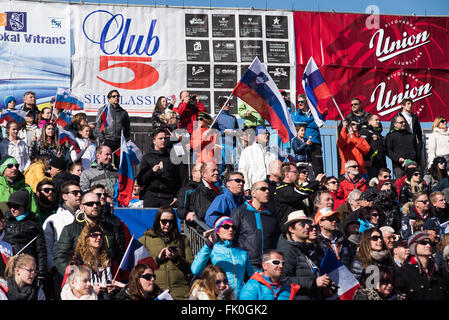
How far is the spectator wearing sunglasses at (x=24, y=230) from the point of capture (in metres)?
11.0

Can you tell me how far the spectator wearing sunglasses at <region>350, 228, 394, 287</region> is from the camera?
11.4m

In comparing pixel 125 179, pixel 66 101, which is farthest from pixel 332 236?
pixel 66 101

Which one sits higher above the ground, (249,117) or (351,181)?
(249,117)

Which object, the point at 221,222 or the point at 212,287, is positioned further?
the point at 221,222

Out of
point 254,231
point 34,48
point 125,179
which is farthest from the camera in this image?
point 34,48

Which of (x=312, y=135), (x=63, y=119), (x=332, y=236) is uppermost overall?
(x=63, y=119)

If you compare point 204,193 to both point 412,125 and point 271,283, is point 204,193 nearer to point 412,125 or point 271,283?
point 271,283

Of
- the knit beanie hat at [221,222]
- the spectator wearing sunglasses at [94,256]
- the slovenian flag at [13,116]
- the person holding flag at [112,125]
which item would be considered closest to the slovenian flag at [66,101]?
the slovenian flag at [13,116]

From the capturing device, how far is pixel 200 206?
1285cm

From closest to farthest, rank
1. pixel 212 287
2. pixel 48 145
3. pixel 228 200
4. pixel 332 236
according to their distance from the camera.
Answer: pixel 212 287 < pixel 332 236 < pixel 228 200 < pixel 48 145

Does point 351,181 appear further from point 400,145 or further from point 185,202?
point 185,202

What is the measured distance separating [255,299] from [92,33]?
1332 centimetres

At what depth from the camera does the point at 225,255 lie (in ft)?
35.0

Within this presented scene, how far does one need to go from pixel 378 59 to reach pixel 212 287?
14403 mm
